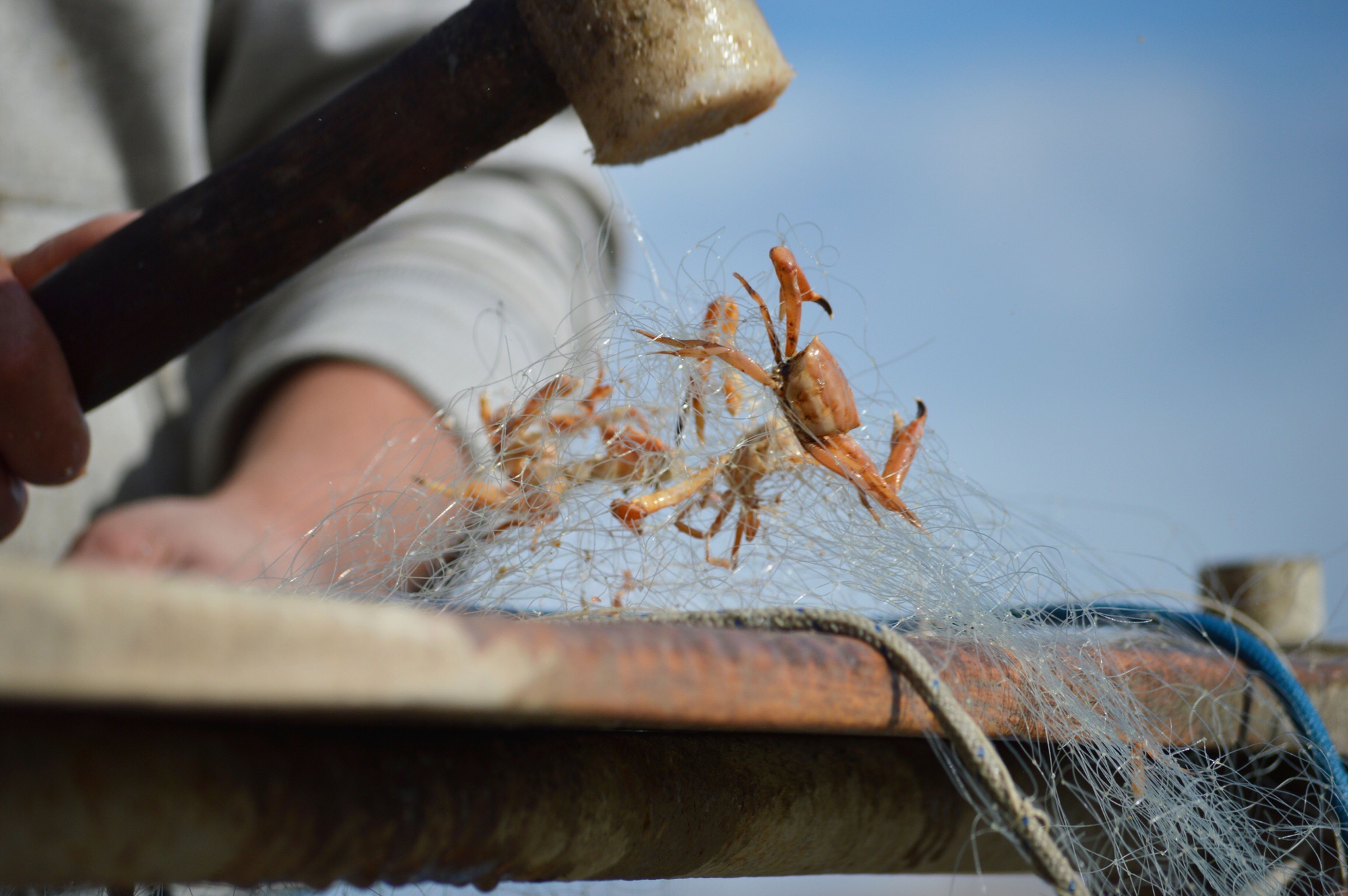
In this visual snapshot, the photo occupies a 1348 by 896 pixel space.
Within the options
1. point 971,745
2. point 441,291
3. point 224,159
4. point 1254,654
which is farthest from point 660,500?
point 224,159

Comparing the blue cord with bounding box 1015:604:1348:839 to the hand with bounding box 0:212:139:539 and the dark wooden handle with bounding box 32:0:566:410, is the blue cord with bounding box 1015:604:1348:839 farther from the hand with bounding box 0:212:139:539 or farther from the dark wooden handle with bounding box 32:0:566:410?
the hand with bounding box 0:212:139:539

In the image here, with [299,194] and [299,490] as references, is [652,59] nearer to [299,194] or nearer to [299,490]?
[299,194]

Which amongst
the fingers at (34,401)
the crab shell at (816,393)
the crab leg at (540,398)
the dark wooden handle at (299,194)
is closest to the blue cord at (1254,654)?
the crab shell at (816,393)

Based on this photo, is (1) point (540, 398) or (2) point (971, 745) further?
(1) point (540, 398)

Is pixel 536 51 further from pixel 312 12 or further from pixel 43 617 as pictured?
pixel 312 12

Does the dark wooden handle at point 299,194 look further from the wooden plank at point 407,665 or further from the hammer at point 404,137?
the wooden plank at point 407,665

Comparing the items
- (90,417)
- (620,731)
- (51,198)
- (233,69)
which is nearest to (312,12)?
(233,69)
